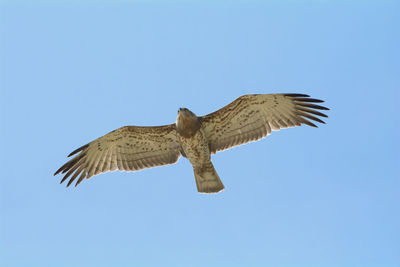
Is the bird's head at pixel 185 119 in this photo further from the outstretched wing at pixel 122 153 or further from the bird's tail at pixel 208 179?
the bird's tail at pixel 208 179

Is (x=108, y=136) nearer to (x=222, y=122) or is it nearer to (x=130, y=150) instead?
(x=130, y=150)

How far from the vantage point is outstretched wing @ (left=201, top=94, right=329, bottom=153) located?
13383mm

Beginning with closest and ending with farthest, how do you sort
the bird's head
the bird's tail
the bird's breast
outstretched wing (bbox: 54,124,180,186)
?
1. the bird's head
2. the bird's breast
3. the bird's tail
4. outstretched wing (bbox: 54,124,180,186)

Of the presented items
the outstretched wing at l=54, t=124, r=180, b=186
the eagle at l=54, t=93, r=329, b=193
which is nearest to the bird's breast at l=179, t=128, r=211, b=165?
the eagle at l=54, t=93, r=329, b=193

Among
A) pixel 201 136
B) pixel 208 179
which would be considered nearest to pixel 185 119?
pixel 201 136

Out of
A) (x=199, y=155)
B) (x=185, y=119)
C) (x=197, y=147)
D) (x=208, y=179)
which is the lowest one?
(x=208, y=179)

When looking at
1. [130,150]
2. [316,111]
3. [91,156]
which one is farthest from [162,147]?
[316,111]

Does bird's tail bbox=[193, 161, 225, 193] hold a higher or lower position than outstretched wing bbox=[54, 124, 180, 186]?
lower

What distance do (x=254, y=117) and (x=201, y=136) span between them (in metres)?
1.41

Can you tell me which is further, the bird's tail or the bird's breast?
the bird's tail

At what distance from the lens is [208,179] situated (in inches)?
532

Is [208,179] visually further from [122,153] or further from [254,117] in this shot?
[122,153]

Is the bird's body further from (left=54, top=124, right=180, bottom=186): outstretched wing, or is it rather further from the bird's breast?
(left=54, top=124, right=180, bottom=186): outstretched wing

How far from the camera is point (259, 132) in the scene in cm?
1366
